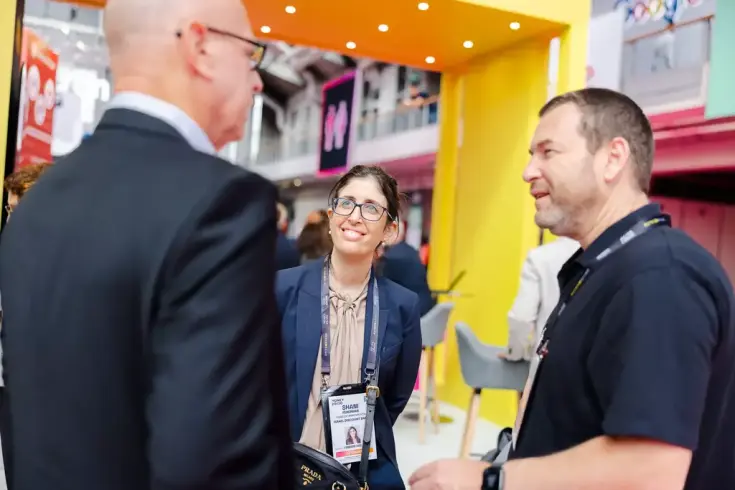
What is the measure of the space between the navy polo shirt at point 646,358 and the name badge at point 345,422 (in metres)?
0.75

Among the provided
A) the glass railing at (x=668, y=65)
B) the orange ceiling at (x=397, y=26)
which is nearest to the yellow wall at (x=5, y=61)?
the orange ceiling at (x=397, y=26)

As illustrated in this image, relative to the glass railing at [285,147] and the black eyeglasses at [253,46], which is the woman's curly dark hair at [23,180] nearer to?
the black eyeglasses at [253,46]

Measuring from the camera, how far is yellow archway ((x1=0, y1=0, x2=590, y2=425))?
4.79 metres

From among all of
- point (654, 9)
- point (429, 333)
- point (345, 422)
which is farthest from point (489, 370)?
point (654, 9)

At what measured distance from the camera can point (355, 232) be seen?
2.10m

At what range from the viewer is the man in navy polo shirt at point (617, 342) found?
3.21 feet

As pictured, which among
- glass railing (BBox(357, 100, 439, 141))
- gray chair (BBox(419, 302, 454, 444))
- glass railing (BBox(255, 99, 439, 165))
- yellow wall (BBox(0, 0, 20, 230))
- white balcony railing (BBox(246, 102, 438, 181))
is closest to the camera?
yellow wall (BBox(0, 0, 20, 230))

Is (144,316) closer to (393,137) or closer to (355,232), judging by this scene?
(355,232)

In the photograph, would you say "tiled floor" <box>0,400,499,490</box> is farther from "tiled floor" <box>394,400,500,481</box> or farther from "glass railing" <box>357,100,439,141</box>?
"glass railing" <box>357,100,439,141</box>

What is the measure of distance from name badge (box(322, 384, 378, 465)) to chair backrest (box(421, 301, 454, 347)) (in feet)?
9.14

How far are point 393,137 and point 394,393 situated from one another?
11.1 meters

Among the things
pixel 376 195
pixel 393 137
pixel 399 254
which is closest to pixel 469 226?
pixel 399 254

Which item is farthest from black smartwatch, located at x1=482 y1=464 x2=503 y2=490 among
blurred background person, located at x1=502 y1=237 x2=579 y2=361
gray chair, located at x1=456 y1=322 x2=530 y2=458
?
blurred background person, located at x1=502 y1=237 x2=579 y2=361

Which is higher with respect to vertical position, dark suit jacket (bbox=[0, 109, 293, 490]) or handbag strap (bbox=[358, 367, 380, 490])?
dark suit jacket (bbox=[0, 109, 293, 490])
